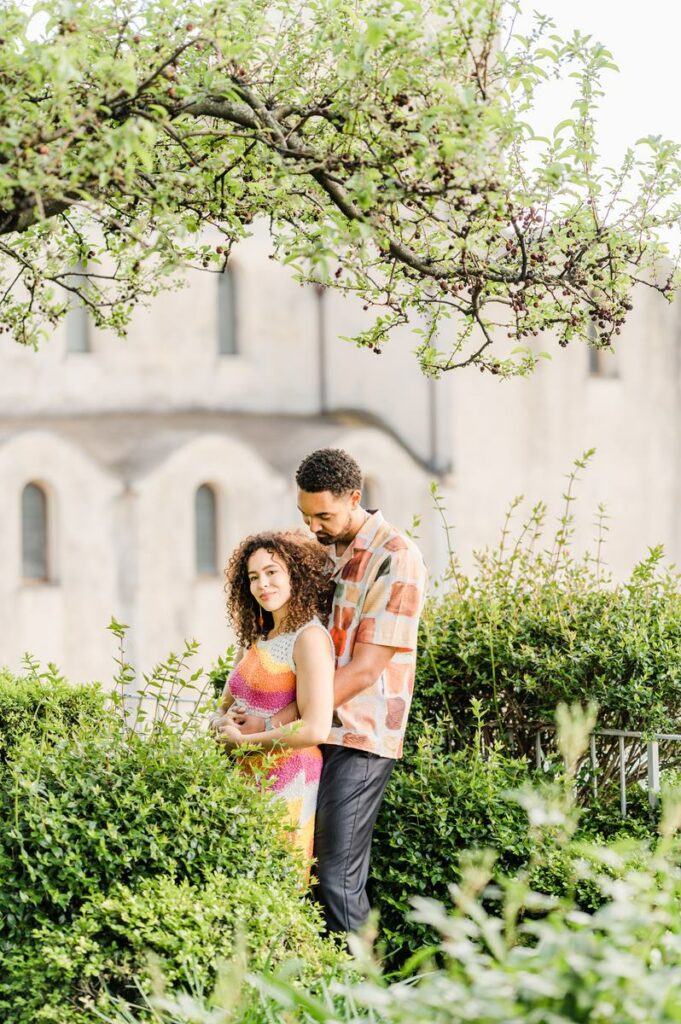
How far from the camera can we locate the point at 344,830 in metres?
4.82

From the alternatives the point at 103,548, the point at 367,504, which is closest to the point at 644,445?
A: the point at 367,504

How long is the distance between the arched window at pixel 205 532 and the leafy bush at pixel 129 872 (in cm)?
2313

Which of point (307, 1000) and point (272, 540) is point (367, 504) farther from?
point (307, 1000)

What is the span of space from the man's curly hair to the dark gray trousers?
936 millimetres

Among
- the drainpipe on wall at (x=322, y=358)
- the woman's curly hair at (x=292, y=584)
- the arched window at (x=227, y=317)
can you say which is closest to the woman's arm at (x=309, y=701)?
the woman's curly hair at (x=292, y=584)

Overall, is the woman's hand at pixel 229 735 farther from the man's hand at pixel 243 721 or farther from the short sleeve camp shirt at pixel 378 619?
the short sleeve camp shirt at pixel 378 619

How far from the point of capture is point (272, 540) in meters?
4.77

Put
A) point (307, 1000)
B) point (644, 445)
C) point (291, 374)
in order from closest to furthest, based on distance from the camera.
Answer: point (307, 1000) → point (291, 374) → point (644, 445)

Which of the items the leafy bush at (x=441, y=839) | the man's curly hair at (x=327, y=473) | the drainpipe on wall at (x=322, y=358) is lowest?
the leafy bush at (x=441, y=839)

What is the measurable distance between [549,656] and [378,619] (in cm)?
151

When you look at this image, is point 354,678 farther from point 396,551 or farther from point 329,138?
point 329,138

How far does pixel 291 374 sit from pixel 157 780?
24.9 m

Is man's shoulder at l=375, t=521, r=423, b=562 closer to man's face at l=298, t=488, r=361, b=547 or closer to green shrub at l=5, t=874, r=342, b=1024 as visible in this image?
man's face at l=298, t=488, r=361, b=547

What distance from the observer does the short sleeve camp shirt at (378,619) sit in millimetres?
4855
